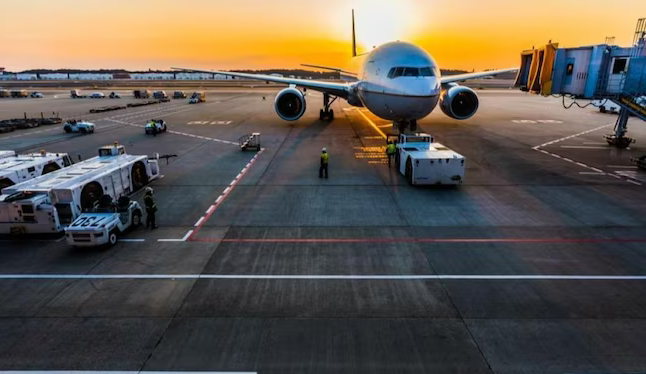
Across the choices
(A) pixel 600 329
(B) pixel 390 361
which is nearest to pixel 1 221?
(B) pixel 390 361

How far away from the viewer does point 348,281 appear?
10641 millimetres

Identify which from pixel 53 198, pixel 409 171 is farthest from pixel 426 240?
pixel 53 198

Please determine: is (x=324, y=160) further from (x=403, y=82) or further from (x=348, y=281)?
(x=348, y=281)

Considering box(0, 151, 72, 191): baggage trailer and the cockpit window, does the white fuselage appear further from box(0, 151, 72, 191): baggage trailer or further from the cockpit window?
box(0, 151, 72, 191): baggage trailer

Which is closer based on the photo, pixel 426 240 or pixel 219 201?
pixel 426 240

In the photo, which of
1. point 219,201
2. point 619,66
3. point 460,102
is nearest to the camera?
point 219,201

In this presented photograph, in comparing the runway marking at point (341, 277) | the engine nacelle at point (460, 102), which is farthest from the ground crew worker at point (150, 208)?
the engine nacelle at point (460, 102)

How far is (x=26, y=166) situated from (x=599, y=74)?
35995 millimetres

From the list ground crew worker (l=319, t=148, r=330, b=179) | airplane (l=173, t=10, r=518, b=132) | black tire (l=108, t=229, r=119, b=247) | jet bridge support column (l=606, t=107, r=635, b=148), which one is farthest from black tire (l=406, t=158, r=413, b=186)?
jet bridge support column (l=606, t=107, r=635, b=148)

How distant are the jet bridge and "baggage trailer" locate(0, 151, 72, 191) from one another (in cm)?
3382

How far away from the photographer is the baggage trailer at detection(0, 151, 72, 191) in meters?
16.9

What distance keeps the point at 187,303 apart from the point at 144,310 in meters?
1.01

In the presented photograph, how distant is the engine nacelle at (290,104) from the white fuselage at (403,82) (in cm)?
911

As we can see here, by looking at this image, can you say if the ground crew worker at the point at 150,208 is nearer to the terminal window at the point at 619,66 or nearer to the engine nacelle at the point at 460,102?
the engine nacelle at the point at 460,102
